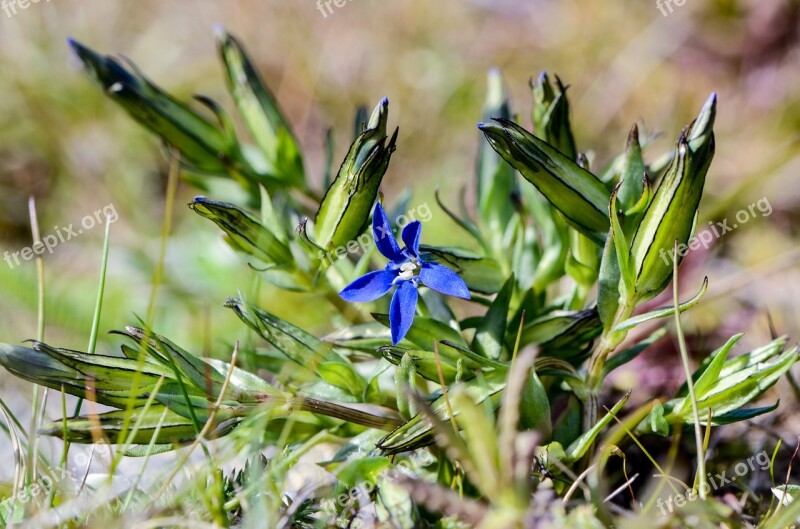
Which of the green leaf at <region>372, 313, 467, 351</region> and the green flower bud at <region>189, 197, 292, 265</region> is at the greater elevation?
the green flower bud at <region>189, 197, 292, 265</region>

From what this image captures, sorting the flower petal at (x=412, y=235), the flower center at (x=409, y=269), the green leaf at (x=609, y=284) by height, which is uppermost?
the flower petal at (x=412, y=235)

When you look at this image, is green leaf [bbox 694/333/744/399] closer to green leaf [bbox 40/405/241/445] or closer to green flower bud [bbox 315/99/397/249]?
green flower bud [bbox 315/99/397/249]

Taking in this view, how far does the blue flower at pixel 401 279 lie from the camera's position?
150 centimetres

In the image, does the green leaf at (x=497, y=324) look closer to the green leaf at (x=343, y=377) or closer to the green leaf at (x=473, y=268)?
the green leaf at (x=473, y=268)

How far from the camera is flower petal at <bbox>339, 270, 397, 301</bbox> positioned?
60.3 inches

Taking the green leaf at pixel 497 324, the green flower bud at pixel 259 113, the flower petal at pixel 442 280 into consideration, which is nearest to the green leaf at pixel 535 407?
the green leaf at pixel 497 324

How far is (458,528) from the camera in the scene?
4.88 ft

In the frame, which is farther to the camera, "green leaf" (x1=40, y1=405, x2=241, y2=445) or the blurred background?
the blurred background

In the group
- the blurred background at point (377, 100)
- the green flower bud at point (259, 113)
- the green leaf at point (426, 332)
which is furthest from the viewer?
the blurred background at point (377, 100)

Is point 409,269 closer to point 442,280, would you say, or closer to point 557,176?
point 442,280

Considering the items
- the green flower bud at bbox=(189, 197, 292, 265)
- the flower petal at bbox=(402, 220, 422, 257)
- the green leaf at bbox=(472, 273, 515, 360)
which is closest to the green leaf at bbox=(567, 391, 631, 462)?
the green leaf at bbox=(472, 273, 515, 360)

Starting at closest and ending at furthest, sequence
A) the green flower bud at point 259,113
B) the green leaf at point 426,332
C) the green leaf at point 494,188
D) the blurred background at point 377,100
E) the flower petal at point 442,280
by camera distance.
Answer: the flower petal at point 442,280 → the green leaf at point 426,332 → the green leaf at point 494,188 → the green flower bud at point 259,113 → the blurred background at point 377,100

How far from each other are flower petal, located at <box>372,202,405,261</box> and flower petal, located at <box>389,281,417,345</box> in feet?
0.28

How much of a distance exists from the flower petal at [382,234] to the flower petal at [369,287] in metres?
0.05
